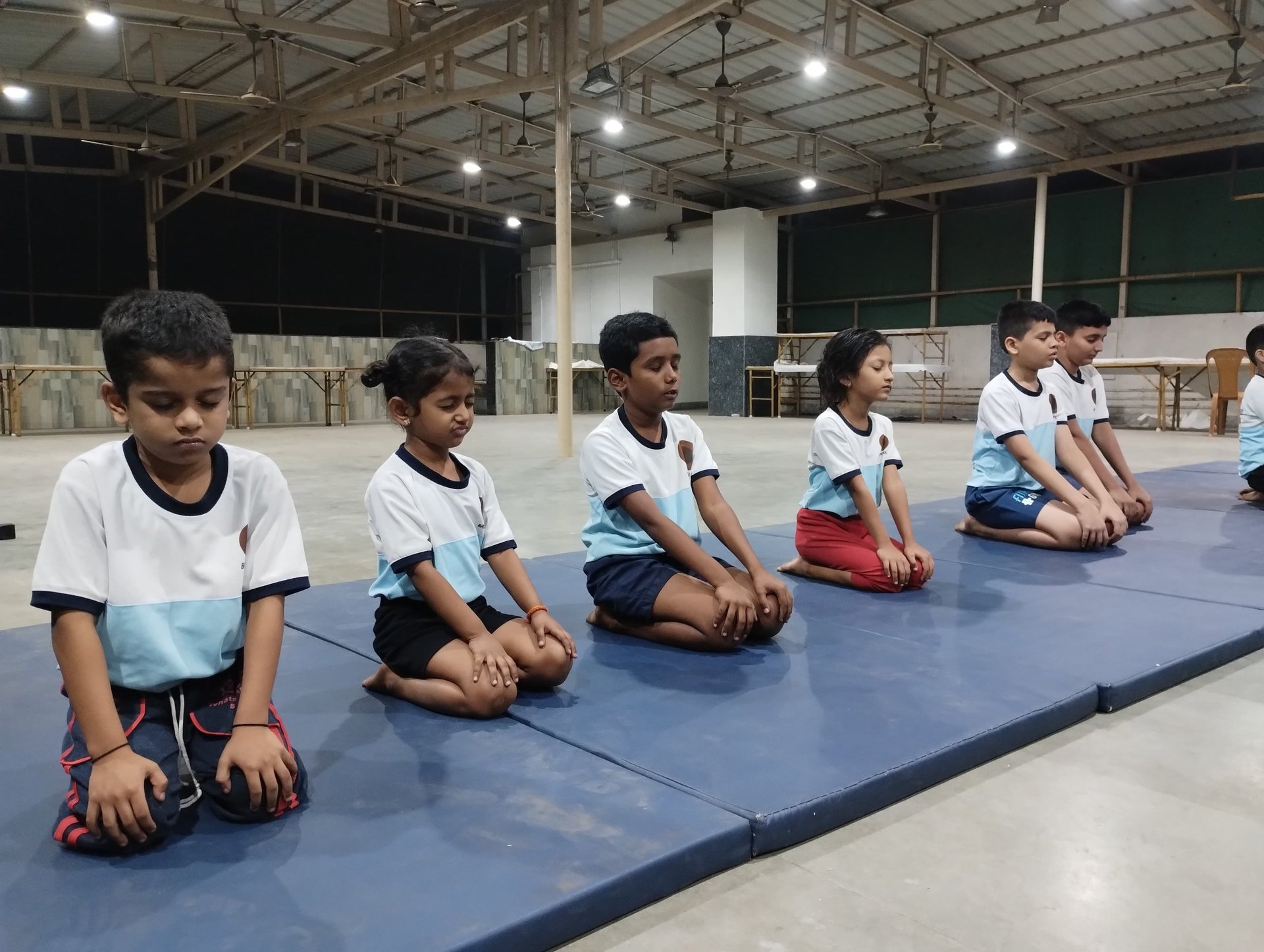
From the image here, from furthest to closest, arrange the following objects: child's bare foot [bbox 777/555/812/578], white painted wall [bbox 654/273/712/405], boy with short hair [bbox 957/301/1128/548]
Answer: white painted wall [bbox 654/273/712/405]
boy with short hair [bbox 957/301/1128/548]
child's bare foot [bbox 777/555/812/578]

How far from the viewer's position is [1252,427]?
465cm

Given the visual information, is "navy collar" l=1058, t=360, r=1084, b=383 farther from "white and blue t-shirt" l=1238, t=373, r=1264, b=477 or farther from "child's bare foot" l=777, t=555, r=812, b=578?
"child's bare foot" l=777, t=555, r=812, b=578

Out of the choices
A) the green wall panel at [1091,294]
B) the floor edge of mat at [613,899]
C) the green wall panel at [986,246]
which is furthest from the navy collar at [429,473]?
the green wall panel at [986,246]

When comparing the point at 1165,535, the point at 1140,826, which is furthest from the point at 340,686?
the point at 1165,535

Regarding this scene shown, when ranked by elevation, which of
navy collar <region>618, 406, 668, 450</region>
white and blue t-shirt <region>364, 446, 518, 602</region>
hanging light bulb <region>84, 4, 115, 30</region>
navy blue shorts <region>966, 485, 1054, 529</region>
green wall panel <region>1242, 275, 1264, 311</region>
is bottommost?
navy blue shorts <region>966, 485, 1054, 529</region>

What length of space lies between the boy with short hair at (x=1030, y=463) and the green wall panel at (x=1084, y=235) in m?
11.3

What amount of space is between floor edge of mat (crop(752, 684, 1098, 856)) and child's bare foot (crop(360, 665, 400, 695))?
910 millimetres

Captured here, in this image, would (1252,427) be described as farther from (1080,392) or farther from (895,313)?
(895,313)

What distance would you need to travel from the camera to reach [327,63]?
10438mm

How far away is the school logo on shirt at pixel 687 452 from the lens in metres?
2.55

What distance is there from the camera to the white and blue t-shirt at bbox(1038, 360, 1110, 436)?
13.0 feet

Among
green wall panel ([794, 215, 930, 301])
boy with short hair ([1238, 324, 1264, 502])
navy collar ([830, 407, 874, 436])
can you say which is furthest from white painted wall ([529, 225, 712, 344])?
navy collar ([830, 407, 874, 436])

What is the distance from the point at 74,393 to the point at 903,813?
1354 centimetres

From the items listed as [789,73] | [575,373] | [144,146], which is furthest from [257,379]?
[789,73]
